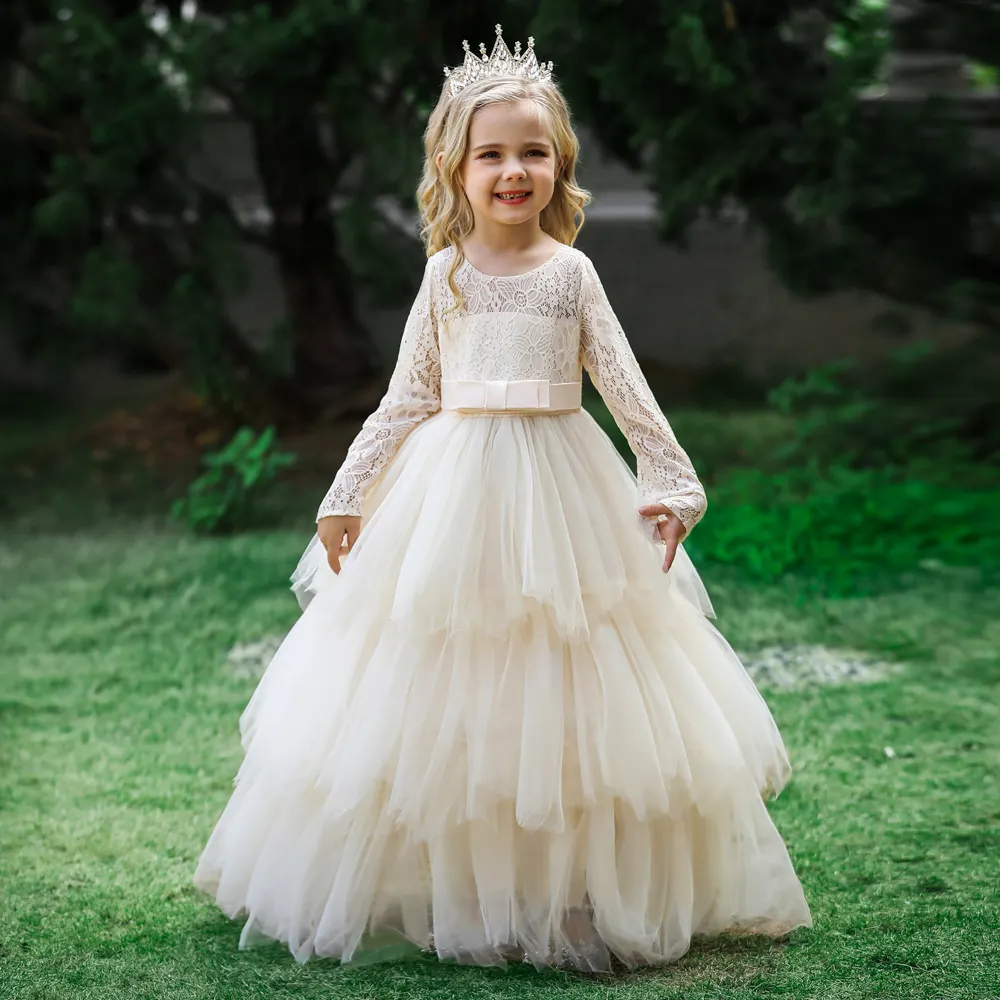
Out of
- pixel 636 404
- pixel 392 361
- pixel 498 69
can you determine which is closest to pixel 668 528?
pixel 636 404

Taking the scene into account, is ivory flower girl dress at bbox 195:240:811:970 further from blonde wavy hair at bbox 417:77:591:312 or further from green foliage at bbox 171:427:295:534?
green foliage at bbox 171:427:295:534

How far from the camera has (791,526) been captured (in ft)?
17.7

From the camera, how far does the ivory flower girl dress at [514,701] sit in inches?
88.6

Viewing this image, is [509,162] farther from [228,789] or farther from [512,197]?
[228,789]

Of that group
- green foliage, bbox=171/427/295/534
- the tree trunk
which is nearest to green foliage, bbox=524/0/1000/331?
the tree trunk

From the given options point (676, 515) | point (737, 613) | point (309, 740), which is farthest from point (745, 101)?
point (309, 740)

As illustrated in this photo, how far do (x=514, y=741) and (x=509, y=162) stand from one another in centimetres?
95

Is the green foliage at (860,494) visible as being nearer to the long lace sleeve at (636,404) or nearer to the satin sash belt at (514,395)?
the long lace sleeve at (636,404)

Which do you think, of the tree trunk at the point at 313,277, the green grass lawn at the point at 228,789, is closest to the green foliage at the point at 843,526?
the green grass lawn at the point at 228,789

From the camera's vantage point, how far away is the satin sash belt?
7.72 ft

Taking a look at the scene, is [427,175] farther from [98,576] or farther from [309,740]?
[98,576]

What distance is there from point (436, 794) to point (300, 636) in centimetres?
41

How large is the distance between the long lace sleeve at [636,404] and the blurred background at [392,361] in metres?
0.79

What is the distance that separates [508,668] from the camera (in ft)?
7.43
